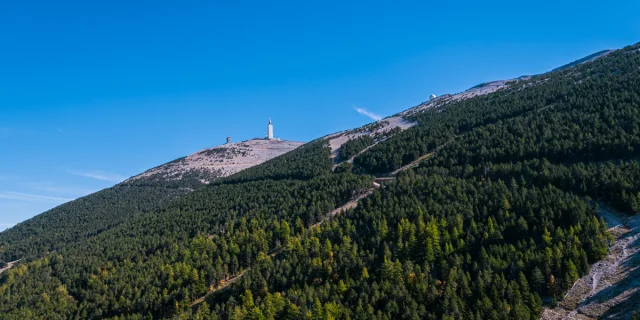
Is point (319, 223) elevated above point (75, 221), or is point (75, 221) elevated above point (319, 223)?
point (75, 221)

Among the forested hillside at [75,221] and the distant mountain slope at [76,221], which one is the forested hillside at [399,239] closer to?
the forested hillside at [75,221]

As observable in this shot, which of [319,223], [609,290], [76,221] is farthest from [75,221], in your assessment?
[609,290]

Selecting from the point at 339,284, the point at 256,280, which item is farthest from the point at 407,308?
the point at 256,280

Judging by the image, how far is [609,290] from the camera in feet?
146

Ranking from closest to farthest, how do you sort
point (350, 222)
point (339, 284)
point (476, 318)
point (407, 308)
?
1. point (476, 318)
2. point (407, 308)
3. point (339, 284)
4. point (350, 222)

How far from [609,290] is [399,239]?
101 feet

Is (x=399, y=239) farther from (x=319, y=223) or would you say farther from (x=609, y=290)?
(x=319, y=223)

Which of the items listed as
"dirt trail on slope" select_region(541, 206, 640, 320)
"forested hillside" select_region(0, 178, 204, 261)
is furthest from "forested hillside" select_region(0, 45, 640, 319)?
"forested hillside" select_region(0, 178, 204, 261)

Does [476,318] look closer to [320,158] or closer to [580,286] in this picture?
[580,286]

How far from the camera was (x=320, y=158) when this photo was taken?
16175 centimetres

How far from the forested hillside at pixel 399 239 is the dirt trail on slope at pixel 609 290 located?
1459mm

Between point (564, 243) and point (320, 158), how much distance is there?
113743 millimetres

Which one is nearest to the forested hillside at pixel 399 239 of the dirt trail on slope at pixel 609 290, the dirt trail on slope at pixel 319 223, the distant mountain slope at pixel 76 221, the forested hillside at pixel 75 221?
the dirt trail on slope at pixel 319 223

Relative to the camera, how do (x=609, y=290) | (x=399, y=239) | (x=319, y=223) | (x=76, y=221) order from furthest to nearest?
1. (x=76, y=221)
2. (x=319, y=223)
3. (x=399, y=239)
4. (x=609, y=290)
